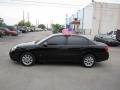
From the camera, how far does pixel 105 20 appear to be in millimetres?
48844

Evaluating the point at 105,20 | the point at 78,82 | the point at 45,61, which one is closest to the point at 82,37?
the point at 45,61

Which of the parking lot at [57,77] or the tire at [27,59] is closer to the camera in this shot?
the parking lot at [57,77]

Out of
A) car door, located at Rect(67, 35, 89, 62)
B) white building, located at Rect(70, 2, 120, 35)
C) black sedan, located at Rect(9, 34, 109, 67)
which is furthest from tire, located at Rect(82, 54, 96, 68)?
white building, located at Rect(70, 2, 120, 35)

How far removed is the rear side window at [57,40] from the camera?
10531mm

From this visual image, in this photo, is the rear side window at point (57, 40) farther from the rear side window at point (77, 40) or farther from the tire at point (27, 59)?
the tire at point (27, 59)

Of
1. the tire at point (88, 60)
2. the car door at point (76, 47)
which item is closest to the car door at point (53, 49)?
the car door at point (76, 47)

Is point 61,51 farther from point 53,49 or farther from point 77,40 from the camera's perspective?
point 77,40

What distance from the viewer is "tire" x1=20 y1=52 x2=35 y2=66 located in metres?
10.3

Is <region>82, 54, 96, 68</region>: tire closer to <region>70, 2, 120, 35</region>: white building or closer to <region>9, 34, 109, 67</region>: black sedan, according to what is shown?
<region>9, 34, 109, 67</region>: black sedan

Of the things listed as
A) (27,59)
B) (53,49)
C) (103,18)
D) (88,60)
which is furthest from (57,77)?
(103,18)

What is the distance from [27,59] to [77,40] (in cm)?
241

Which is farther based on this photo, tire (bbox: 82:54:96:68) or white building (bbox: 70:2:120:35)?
white building (bbox: 70:2:120:35)

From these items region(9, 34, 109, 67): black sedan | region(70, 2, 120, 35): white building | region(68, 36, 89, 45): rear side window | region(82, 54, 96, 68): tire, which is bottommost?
region(82, 54, 96, 68): tire

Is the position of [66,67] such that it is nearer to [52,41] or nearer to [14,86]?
[52,41]
